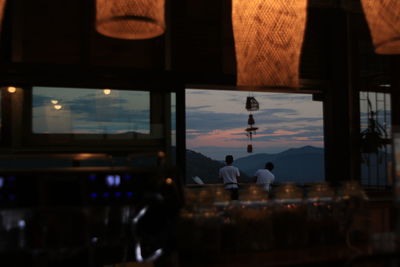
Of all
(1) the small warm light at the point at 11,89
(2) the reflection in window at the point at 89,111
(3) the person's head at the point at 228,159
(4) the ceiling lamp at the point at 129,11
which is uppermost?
(4) the ceiling lamp at the point at 129,11

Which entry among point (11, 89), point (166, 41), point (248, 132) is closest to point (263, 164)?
point (248, 132)

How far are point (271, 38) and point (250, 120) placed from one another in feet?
23.5

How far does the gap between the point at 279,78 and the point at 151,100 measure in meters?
2.27

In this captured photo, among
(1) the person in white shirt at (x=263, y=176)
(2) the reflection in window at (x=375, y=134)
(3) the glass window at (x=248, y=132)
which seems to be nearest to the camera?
(2) the reflection in window at (x=375, y=134)

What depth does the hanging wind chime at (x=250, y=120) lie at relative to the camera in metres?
7.94

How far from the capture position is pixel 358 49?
506 cm

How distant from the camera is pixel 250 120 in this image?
9141 mm

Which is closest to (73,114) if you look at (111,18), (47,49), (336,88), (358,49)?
(47,49)

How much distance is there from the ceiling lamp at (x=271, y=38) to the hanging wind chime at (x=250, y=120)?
590cm

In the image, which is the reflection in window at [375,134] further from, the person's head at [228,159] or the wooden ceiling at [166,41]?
the person's head at [228,159]

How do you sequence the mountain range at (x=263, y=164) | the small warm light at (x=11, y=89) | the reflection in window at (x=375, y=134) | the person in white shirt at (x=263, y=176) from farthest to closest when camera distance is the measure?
the mountain range at (x=263, y=164) < the person in white shirt at (x=263, y=176) < the reflection in window at (x=375, y=134) < the small warm light at (x=11, y=89)

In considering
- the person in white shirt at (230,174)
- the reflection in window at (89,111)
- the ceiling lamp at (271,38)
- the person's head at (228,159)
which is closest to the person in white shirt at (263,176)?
the person in white shirt at (230,174)

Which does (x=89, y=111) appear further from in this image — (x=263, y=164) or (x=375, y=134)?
(x=263, y=164)

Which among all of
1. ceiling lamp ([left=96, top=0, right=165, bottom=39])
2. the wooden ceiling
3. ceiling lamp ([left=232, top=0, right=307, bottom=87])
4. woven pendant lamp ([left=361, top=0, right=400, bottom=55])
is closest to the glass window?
Answer: the wooden ceiling
